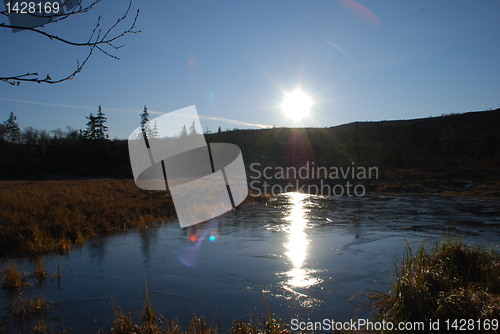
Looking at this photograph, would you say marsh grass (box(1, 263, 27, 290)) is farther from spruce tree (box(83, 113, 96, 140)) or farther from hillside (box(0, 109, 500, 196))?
spruce tree (box(83, 113, 96, 140))

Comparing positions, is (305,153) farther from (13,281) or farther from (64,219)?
(13,281)

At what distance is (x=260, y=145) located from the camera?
79875mm

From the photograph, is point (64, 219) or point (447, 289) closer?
point (447, 289)

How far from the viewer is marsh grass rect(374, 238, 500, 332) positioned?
4316 mm

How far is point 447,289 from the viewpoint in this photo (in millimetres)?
5059

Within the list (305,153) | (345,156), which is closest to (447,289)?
(345,156)

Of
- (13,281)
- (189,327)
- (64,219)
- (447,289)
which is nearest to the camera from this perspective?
(189,327)

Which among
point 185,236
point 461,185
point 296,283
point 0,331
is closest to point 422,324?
point 296,283

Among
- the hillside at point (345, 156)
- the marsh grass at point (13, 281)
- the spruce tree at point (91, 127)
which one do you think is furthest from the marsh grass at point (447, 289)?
the spruce tree at point (91, 127)

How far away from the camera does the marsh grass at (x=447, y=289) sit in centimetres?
432

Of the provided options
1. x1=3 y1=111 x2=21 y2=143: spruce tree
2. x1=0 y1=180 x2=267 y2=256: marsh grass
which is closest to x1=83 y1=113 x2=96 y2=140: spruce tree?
x1=3 y1=111 x2=21 y2=143: spruce tree

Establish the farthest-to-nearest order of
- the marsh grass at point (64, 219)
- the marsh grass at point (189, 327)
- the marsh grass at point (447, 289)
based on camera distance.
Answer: the marsh grass at point (64, 219) < the marsh grass at point (189, 327) < the marsh grass at point (447, 289)

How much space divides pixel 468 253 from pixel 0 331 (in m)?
7.80

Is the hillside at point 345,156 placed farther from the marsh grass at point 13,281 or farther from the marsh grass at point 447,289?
the marsh grass at point 13,281
